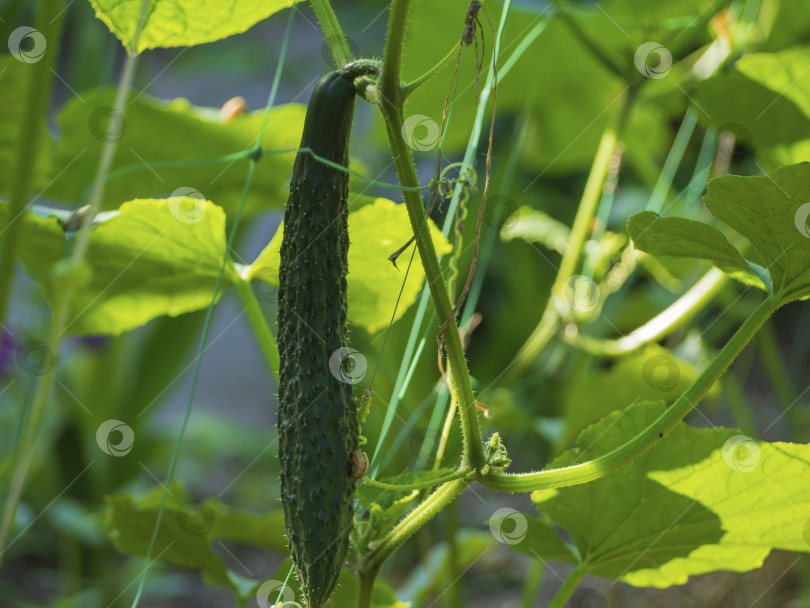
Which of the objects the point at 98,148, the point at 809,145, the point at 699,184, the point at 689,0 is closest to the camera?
the point at 809,145

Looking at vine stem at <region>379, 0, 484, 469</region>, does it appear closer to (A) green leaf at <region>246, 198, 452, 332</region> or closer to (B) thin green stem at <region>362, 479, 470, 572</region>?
(B) thin green stem at <region>362, 479, 470, 572</region>

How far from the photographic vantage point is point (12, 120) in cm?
69

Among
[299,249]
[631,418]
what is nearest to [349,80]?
[299,249]

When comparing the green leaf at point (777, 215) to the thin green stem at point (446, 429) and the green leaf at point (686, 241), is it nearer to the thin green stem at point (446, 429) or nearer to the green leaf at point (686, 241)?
the green leaf at point (686, 241)

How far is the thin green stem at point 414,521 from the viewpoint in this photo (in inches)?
17.6

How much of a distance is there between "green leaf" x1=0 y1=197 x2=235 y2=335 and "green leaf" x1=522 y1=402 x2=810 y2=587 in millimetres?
301

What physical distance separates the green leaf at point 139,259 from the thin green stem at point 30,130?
0.18 m

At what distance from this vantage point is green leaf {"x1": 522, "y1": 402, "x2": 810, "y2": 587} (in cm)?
53

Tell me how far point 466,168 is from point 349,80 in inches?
4.7

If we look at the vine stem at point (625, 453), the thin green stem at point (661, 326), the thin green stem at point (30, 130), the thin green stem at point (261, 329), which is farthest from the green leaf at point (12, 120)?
the thin green stem at point (661, 326)

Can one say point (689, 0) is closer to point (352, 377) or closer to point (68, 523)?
point (352, 377)

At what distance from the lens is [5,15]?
3.63 feet

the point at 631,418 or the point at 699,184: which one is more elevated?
the point at 699,184

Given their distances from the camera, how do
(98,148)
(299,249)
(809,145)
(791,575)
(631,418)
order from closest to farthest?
(299,249) < (631,418) < (809,145) < (98,148) < (791,575)
